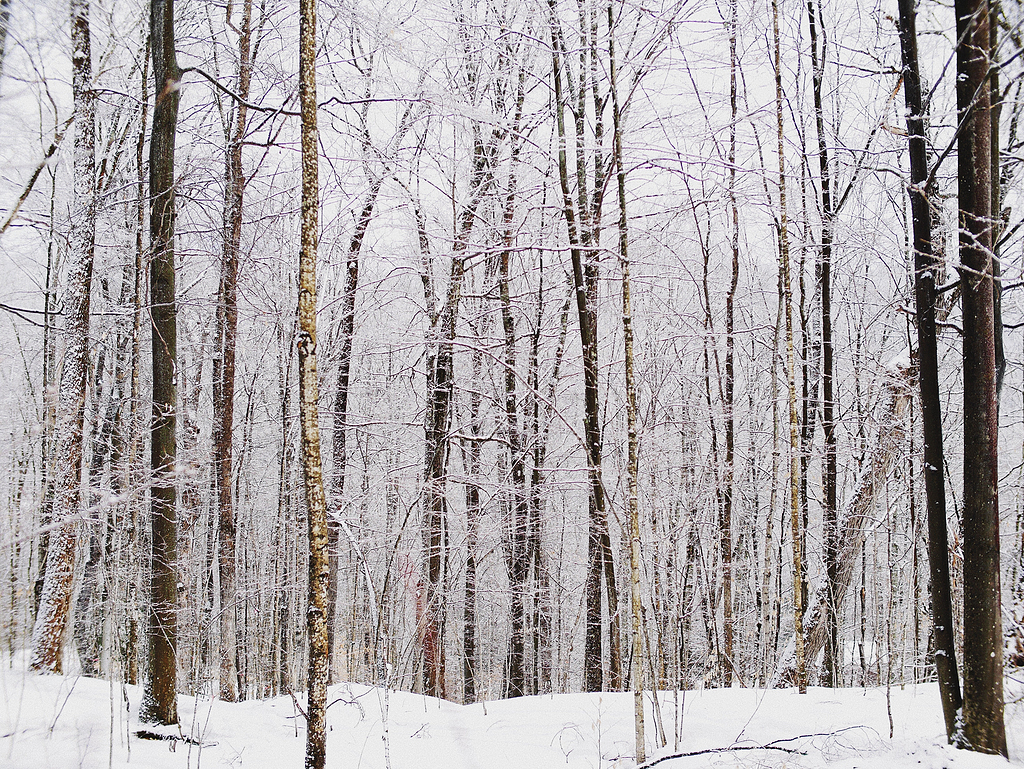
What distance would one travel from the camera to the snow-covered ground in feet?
12.8

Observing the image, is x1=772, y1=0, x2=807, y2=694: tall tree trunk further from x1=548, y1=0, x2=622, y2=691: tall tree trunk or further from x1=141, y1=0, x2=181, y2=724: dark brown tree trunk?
x1=141, y1=0, x2=181, y2=724: dark brown tree trunk

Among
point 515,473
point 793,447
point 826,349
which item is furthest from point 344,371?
point 826,349

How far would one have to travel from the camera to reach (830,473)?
9742mm

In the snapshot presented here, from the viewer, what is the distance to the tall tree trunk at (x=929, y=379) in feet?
12.5

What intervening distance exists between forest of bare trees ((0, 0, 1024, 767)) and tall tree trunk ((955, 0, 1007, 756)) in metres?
0.02

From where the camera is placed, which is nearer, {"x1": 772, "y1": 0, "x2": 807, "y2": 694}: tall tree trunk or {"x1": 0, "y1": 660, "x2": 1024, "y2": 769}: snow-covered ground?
{"x1": 0, "y1": 660, "x2": 1024, "y2": 769}: snow-covered ground

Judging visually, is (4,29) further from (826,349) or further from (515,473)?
(826,349)

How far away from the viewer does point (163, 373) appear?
5.34 meters

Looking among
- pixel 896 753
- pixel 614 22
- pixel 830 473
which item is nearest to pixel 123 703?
pixel 896 753

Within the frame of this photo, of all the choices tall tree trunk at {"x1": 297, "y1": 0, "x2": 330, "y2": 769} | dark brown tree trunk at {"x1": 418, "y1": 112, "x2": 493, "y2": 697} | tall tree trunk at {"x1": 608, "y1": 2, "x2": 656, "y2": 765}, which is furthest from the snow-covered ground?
dark brown tree trunk at {"x1": 418, "y1": 112, "x2": 493, "y2": 697}

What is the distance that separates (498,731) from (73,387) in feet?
20.4

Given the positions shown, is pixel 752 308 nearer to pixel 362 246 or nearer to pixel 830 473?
pixel 830 473

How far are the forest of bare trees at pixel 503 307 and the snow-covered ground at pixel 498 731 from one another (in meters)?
0.36

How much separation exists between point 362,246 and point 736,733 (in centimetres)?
759
